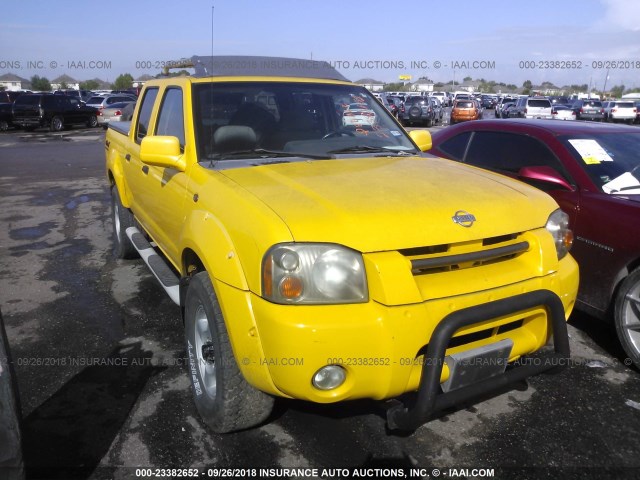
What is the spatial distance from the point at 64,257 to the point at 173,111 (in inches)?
121

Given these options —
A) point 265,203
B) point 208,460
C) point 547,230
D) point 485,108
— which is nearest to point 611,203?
point 547,230

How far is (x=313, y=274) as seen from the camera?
2.32 meters

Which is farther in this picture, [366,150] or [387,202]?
[366,150]

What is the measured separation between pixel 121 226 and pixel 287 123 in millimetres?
2872

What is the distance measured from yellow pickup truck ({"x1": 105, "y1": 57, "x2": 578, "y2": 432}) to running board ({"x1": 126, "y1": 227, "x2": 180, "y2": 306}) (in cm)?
8

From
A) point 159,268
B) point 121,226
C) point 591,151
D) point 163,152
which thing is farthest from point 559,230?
point 121,226

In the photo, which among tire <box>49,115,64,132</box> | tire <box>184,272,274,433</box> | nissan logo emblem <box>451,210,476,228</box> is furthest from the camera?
tire <box>49,115,64,132</box>

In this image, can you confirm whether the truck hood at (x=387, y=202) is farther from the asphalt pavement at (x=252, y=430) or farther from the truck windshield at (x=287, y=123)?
the asphalt pavement at (x=252, y=430)

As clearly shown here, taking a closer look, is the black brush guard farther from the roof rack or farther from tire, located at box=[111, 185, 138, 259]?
tire, located at box=[111, 185, 138, 259]

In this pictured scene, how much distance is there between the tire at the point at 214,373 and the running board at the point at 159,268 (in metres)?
0.51

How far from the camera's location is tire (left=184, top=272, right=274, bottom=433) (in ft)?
8.70

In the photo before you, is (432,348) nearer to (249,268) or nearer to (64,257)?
(249,268)

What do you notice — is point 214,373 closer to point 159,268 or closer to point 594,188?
point 159,268

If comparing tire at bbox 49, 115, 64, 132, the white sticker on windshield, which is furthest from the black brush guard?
tire at bbox 49, 115, 64, 132
